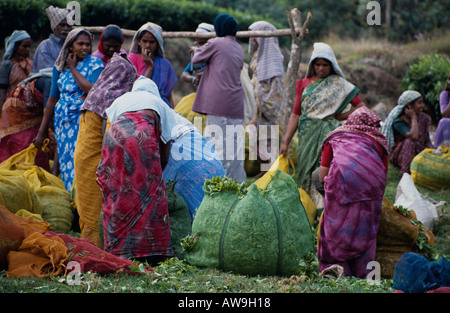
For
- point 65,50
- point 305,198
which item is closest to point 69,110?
point 65,50

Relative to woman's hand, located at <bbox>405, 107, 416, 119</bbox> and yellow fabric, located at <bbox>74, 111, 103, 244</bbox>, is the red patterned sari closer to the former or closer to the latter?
yellow fabric, located at <bbox>74, 111, 103, 244</bbox>

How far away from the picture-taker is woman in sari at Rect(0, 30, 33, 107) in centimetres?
748

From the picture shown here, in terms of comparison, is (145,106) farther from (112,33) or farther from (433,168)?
(433,168)

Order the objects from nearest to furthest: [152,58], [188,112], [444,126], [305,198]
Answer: [305,198], [152,58], [188,112], [444,126]

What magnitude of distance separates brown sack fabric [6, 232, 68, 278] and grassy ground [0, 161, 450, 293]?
0.09 m

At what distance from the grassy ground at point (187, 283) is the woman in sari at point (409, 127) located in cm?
501

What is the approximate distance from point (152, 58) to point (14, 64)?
200cm

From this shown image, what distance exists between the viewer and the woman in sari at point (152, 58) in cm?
677

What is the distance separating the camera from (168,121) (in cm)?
482

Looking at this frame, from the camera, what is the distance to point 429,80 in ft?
40.6

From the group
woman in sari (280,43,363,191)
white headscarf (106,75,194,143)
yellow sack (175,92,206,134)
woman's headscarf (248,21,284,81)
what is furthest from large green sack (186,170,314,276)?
woman's headscarf (248,21,284,81)

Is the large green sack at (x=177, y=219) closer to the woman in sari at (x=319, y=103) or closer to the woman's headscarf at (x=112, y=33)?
the woman in sari at (x=319, y=103)
